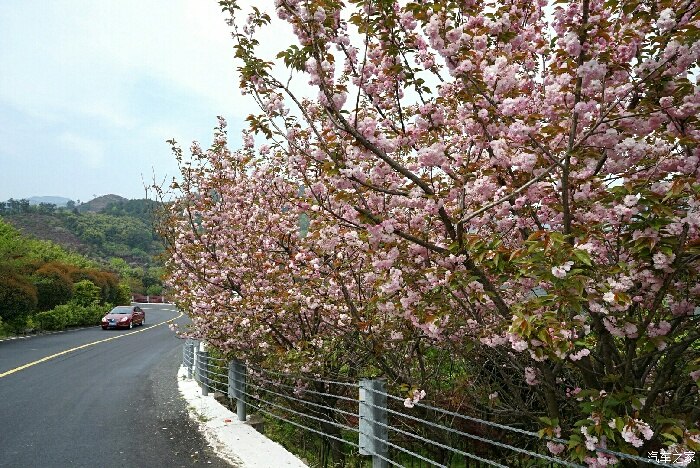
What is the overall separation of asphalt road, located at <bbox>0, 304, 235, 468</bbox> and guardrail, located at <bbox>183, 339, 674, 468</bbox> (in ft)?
4.06

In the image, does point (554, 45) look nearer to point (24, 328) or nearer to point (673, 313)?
point (673, 313)

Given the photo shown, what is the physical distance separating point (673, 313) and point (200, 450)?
6173mm

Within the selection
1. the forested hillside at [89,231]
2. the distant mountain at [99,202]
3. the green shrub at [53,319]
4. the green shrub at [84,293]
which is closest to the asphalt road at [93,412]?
the green shrub at [53,319]

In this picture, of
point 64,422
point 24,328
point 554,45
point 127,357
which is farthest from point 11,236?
point 554,45

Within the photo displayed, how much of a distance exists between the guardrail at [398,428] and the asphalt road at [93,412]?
4.06ft

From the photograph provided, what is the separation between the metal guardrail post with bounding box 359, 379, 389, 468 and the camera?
4453mm

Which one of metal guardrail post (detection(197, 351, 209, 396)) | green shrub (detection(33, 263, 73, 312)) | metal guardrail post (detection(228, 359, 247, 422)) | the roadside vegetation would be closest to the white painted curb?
metal guardrail post (detection(228, 359, 247, 422))

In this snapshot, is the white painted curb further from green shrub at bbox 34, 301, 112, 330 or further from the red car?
the red car

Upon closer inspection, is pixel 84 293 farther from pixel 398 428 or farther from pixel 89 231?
pixel 89 231

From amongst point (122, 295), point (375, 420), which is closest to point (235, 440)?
point (375, 420)

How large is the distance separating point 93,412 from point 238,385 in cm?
356

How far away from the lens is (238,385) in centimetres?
819

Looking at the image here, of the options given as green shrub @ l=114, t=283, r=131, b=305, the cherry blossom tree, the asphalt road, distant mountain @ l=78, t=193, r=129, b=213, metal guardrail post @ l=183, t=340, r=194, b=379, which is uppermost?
distant mountain @ l=78, t=193, r=129, b=213

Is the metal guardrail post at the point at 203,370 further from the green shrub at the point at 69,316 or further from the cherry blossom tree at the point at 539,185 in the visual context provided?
the green shrub at the point at 69,316
